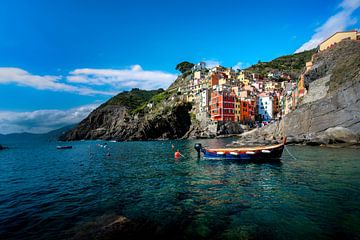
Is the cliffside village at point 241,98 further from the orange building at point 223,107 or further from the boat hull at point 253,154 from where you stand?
the boat hull at point 253,154

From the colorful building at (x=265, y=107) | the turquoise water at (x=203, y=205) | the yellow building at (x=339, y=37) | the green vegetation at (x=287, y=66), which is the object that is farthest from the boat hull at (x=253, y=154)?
the green vegetation at (x=287, y=66)

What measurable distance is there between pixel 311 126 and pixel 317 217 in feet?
139

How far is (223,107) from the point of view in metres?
89.5

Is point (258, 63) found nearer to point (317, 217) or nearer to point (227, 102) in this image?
point (227, 102)

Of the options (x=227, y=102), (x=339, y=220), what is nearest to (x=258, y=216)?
(x=339, y=220)

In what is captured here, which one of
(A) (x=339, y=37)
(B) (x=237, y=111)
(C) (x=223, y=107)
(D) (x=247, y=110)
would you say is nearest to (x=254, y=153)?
(A) (x=339, y=37)

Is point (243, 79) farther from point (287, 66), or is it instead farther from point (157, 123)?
point (287, 66)

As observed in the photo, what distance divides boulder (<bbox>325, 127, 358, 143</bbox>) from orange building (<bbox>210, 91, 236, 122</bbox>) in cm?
5064

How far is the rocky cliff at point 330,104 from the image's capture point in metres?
38.2

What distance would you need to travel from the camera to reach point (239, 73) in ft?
431

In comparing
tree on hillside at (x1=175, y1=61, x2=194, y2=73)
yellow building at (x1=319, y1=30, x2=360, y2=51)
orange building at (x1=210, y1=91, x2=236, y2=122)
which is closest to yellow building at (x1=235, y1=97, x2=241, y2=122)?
orange building at (x1=210, y1=91, x2=236, y2=122)

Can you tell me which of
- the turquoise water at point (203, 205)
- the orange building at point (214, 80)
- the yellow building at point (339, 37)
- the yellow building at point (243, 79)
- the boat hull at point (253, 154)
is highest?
the yellow building at point (243, 79)

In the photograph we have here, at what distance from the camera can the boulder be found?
36531 millimetres

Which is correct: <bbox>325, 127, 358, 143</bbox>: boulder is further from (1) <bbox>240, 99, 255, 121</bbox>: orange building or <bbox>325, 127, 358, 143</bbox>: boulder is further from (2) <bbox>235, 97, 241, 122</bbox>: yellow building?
(1) <bbox>240, 99, 255, 121</bbox>: orange building
